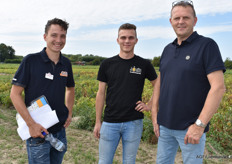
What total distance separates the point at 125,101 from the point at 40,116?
38.1 inches

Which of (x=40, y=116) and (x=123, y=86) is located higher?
(x=123, y=86)

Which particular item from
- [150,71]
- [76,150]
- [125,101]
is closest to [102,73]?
[125,101]

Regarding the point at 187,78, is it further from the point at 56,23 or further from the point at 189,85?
the point at 56,23

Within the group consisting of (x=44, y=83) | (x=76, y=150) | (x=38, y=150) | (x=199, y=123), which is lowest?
(x=76, y=150)

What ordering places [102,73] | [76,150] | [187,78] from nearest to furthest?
[187,78] → [102,73] → [76,150]

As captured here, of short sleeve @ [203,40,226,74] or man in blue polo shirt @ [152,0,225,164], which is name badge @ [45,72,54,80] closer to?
man in blue polo shirt @ [152,0,225,164]

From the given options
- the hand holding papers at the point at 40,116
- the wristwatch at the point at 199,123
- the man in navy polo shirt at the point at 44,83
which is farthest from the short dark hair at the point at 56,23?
the wristwatch at the point at 199,123

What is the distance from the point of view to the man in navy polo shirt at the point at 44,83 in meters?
2.19

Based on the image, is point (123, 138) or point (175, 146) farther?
point (123, 138)

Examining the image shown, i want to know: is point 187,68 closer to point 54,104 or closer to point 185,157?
point 185,157

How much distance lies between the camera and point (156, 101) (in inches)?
103

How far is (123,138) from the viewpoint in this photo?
263 centimetres

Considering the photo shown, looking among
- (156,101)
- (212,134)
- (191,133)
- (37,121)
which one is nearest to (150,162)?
(212,134)

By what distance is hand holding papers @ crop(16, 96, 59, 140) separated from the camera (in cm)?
223
